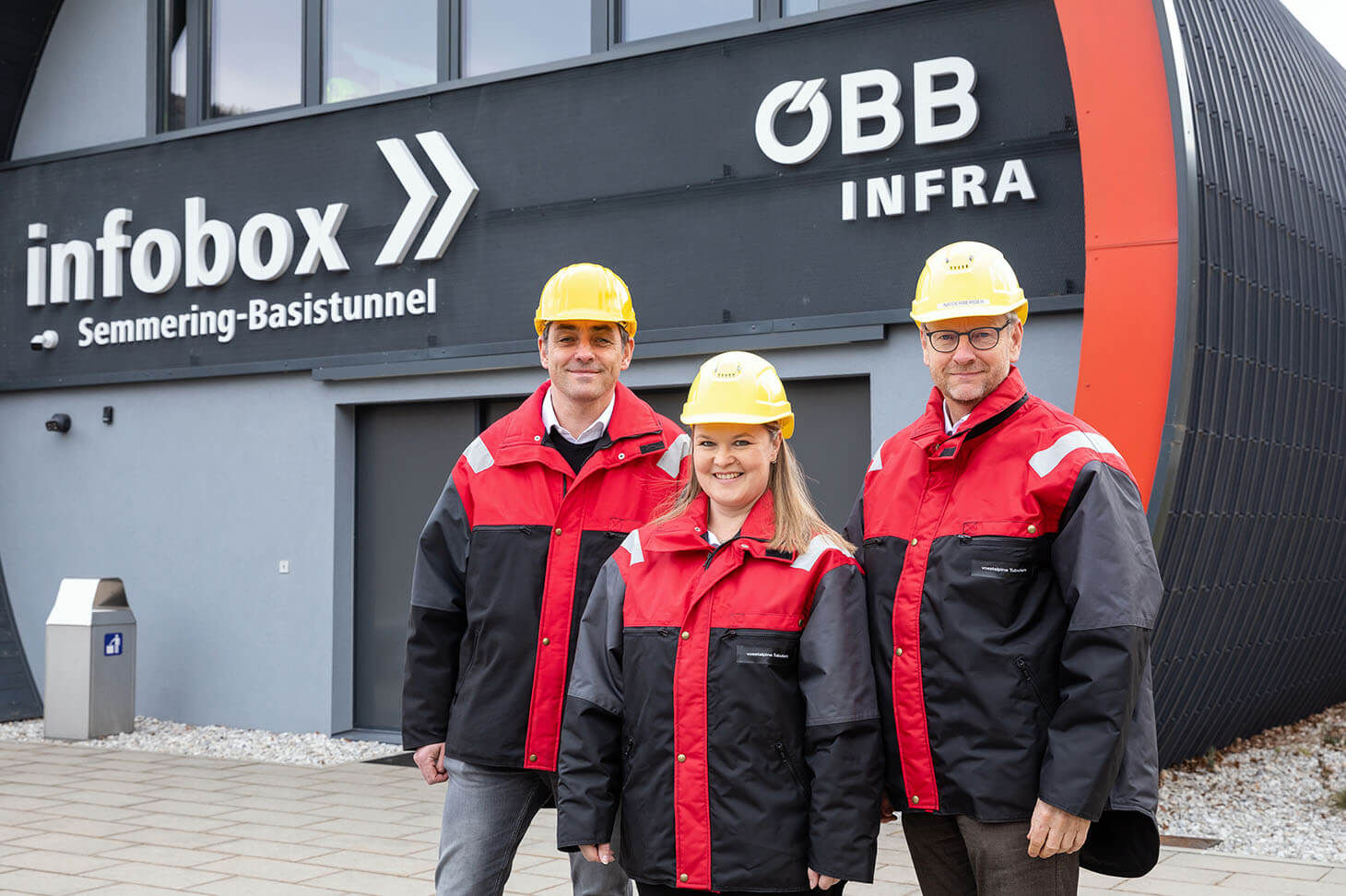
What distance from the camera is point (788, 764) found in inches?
114

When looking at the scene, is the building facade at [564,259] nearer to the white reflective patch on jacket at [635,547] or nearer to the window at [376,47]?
the window at [376,47]

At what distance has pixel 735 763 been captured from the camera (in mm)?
2920

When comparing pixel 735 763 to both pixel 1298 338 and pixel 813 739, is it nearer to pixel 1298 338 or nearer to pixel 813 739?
pixel 813 739

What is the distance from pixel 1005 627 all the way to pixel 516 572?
126 centimetres

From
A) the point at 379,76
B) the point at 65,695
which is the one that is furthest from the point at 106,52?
the point at 65,695

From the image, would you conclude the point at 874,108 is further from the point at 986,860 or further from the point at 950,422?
the point at 986,860

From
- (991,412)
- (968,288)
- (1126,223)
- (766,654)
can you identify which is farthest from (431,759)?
(1126,223)

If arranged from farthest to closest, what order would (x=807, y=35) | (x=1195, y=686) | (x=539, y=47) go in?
1. (x=539, y=47)
2. (x=807, y=35)
3. (x=1195, y=686)

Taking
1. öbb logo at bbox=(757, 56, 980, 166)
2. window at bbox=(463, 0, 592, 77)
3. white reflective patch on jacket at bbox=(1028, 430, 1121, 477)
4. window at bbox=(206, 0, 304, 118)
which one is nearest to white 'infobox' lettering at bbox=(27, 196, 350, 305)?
window at bbox=(206, 0, 304, 118)

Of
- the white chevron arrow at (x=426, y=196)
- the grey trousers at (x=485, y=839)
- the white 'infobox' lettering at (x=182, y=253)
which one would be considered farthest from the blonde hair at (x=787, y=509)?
the white 'infobox' lettering at (x=182, y=253)

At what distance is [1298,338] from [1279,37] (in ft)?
7.17

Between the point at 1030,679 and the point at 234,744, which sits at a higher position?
the point at 1030,679

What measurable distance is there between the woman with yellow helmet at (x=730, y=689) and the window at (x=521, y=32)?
621 centimetres

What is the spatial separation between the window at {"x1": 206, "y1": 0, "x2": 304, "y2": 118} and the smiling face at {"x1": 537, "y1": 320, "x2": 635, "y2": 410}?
724cm
